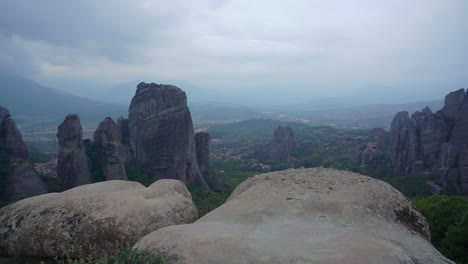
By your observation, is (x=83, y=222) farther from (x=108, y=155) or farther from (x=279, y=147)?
(x=279, y=147)

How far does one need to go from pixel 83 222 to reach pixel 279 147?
221 ft

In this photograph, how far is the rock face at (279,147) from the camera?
241 feet

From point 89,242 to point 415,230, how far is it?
874 cm

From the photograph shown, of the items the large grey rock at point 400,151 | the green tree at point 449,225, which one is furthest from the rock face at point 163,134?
the large grey rock at point 400,151

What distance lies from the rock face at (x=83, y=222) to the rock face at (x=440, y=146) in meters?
34.9

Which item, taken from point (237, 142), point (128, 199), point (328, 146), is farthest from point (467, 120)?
point (237, 142)

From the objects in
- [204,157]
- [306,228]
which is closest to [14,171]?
[204,157]

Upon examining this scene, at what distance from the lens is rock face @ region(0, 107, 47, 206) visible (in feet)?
76.7

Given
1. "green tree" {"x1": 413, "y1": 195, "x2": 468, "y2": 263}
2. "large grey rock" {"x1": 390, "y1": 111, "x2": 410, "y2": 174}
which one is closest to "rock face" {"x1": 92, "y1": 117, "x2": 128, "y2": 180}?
"green tree" {"x1": 413, "y1": 195, "x2": 468, "y2": 263}

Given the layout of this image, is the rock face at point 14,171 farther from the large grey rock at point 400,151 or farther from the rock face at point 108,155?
the large grey rock at point 400,151

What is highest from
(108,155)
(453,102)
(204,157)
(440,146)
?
(453,102)

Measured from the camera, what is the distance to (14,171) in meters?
24.0

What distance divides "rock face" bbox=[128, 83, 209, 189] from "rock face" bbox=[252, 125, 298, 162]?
36885mm

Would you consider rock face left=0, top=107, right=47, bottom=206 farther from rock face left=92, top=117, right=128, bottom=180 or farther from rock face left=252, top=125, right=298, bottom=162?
rock face left=252, top=125, right=298, bottom=162
